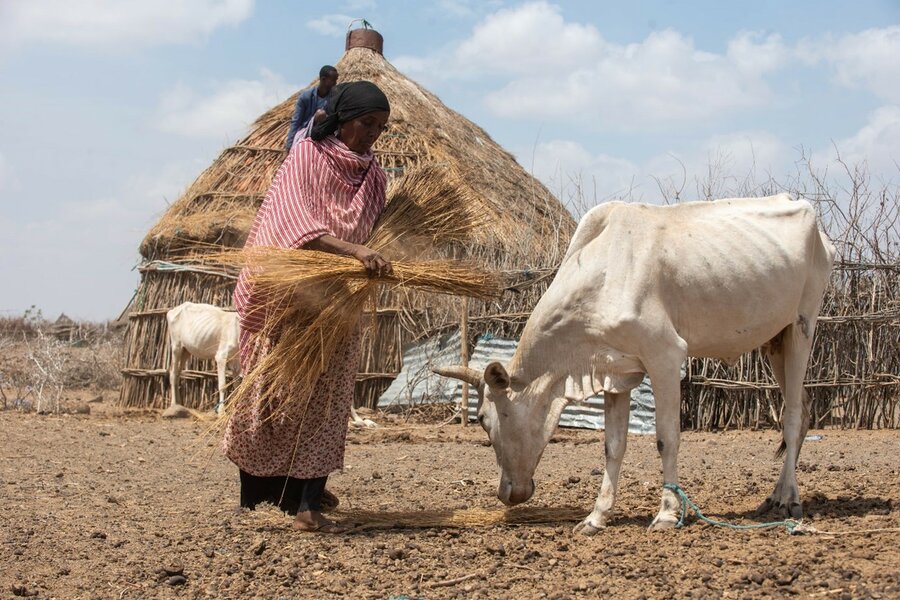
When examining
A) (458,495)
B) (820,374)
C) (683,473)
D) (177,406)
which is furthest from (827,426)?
(177,406)

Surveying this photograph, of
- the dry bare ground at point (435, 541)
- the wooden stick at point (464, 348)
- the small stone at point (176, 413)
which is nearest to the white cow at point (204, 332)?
the small stone at point (176, 413)

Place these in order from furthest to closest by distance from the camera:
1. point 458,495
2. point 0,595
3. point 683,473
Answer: point 683,473 < point 458,495 < point 0,595

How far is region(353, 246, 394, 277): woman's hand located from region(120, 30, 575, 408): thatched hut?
282 inches

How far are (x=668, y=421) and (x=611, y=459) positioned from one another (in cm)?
34

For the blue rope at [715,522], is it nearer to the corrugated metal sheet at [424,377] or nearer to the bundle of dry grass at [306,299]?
the bundle of dry grass at [306,299]

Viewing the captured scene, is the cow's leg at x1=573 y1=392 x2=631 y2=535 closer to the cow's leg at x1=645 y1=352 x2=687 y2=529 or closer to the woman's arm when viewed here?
the cow's leg at x1=645 y1=352 x2=687 y2=529

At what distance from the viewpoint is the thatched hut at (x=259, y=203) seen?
492 inches

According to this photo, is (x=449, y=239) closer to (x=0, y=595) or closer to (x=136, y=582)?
(x=136, y=582)

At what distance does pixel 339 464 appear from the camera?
194 inches

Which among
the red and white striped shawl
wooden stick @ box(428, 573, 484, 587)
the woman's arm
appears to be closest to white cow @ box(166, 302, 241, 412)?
the red and white striped shawl

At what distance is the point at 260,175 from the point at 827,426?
25.7 ft

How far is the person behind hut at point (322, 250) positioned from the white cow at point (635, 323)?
61 centimetres

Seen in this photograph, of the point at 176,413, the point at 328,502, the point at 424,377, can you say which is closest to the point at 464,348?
the point at 424,377

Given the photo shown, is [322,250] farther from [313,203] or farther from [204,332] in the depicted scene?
[204,332]
